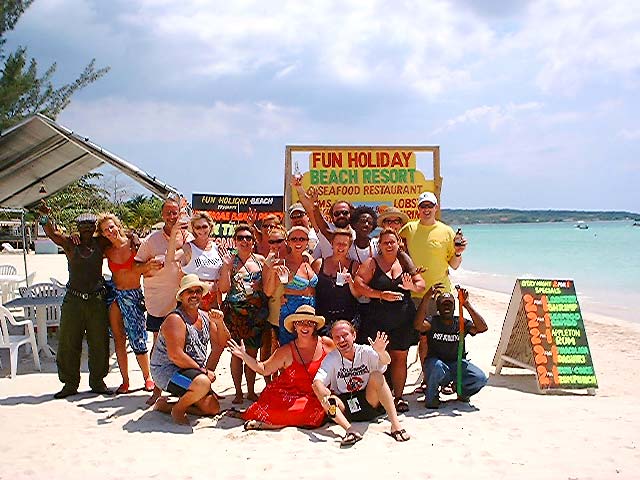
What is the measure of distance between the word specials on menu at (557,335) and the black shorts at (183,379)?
3.41 metres

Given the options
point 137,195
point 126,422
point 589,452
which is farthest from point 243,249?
point 137,195

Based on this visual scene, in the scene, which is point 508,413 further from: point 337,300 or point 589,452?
point 337,300

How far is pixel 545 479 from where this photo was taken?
3709 millimetres

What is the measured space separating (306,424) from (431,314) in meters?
1.57

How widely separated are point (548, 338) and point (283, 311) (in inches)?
118

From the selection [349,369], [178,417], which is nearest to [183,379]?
[178,417]

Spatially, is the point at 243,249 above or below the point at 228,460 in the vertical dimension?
above

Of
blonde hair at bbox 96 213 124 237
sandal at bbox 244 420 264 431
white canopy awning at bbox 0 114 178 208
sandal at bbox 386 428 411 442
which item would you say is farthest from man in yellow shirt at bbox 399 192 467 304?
white canopy awning at bbox 0 114 178 208

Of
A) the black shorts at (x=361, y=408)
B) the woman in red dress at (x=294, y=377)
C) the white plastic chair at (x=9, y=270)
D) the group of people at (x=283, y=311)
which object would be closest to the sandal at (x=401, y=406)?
the group of people at (x=283, y=311)

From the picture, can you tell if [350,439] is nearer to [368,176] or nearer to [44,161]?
[368,176]

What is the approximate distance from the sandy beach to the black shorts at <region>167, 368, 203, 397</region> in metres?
0.31

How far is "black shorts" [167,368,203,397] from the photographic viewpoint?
15.8 ft

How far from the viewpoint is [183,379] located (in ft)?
15.8

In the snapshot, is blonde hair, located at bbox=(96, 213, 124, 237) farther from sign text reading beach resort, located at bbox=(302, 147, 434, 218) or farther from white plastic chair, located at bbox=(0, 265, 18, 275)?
white plastic chair, located at bbox=(0, 265, 18, 275)
